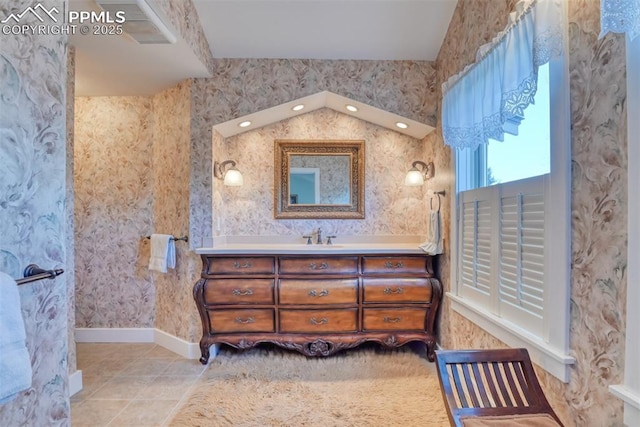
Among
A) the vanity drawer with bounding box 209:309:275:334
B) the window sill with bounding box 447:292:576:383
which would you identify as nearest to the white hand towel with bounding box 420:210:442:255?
the window sill with bounding box 447:292:576:383

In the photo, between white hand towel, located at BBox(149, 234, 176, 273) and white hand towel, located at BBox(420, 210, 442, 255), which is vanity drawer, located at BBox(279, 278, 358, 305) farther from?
white hand towel, located at BBox(149, 234, 176, 273)

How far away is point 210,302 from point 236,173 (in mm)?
1160

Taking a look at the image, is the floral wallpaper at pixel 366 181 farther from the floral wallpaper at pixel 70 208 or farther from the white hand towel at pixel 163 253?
the floral wallpaper at pixel 70 208

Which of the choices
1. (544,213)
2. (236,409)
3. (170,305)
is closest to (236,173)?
(170,305)

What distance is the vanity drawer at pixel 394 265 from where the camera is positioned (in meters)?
2.64

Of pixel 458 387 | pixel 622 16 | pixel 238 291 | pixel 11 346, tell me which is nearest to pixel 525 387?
pixel 458 387

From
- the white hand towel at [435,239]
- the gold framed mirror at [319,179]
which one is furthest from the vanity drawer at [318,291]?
the gold framed mirror at [319,179]

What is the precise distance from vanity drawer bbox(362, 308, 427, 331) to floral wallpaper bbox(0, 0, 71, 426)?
1982 mm

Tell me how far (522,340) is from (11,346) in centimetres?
191

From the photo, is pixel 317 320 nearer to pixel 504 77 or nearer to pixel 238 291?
pixel 238 291

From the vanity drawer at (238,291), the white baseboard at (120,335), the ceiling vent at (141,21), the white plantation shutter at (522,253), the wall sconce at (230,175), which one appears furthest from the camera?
the white baseboard at (120,335)

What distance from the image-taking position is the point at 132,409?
2.05 meters

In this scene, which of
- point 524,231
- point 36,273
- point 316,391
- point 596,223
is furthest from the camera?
point 316,391

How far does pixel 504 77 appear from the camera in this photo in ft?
4.87
